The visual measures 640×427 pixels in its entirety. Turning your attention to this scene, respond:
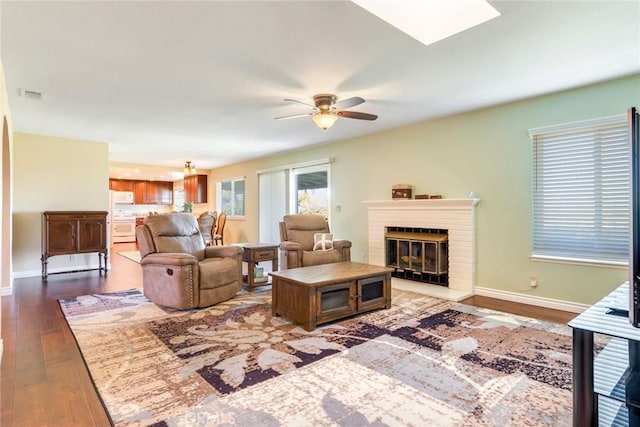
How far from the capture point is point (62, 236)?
5.52 metres

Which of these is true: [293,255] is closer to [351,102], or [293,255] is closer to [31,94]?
[351,102]

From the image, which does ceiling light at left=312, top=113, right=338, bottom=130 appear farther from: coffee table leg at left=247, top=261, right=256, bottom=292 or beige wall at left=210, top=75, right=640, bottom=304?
coffee table leg at left=247, top=261, right=256, bottom=292

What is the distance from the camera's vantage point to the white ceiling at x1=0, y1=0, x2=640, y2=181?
2227 millimetres

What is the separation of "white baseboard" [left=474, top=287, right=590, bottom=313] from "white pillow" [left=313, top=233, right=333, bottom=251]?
2033 millimetres

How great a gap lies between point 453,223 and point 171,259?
349 centimetres

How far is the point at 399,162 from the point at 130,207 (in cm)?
1067

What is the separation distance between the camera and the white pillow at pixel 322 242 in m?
5.05

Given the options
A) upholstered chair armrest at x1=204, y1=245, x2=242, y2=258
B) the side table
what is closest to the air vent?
upholstered chair armrest at x1=204, y1=245, x2=242, y2=258

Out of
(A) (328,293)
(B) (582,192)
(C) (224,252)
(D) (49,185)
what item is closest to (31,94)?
(C) (224,252)

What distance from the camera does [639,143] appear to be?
1206 millimetres

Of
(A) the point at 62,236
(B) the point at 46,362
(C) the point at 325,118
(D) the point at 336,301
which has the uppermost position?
(C) the point at 325,118

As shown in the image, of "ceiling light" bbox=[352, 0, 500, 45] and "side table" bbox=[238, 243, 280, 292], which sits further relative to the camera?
"side table" bbox=[238, 243, 280, 292]

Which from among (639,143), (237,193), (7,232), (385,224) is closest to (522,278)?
(385,224)

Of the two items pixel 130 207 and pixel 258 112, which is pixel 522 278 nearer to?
pixel 258 112
